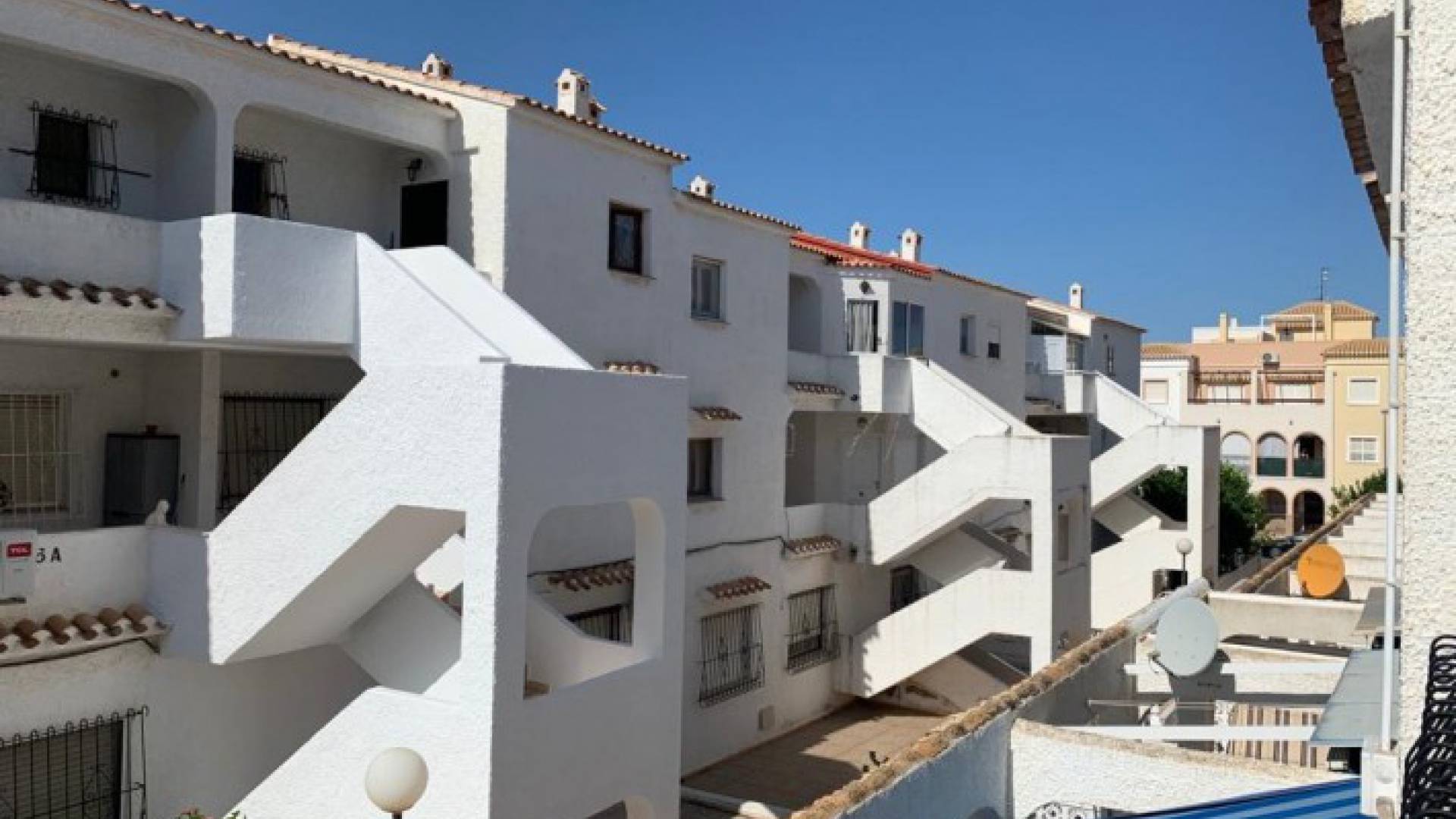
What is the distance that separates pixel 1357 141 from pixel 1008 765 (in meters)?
6.16

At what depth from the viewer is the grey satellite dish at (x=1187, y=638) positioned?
12562mm

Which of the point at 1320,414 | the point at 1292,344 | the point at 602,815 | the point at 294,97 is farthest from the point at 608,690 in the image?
the point at 1292,344

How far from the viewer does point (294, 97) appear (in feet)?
44.0

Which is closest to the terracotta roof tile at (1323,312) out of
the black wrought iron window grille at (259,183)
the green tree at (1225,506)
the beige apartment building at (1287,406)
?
the beige apartment building at (1287,406)

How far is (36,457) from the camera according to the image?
1267 cm

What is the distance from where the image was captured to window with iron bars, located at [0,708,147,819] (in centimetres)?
1092

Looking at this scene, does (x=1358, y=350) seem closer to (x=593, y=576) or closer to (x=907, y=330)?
(x=907, y=330)

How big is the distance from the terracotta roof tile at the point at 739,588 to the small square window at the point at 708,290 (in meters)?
5.01

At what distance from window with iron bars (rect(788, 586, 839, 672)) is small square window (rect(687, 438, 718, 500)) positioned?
11.4 feet

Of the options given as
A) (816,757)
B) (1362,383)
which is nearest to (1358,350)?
(1362,383)

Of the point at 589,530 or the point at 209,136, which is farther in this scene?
the point at 589,530

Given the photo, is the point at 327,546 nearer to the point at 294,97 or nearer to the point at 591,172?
the point at 294,97

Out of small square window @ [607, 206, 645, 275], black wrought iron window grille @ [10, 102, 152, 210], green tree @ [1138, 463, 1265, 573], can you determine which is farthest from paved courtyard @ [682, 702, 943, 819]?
green tree @ [1138, 463, 1265, 573]

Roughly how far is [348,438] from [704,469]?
1147 cm
